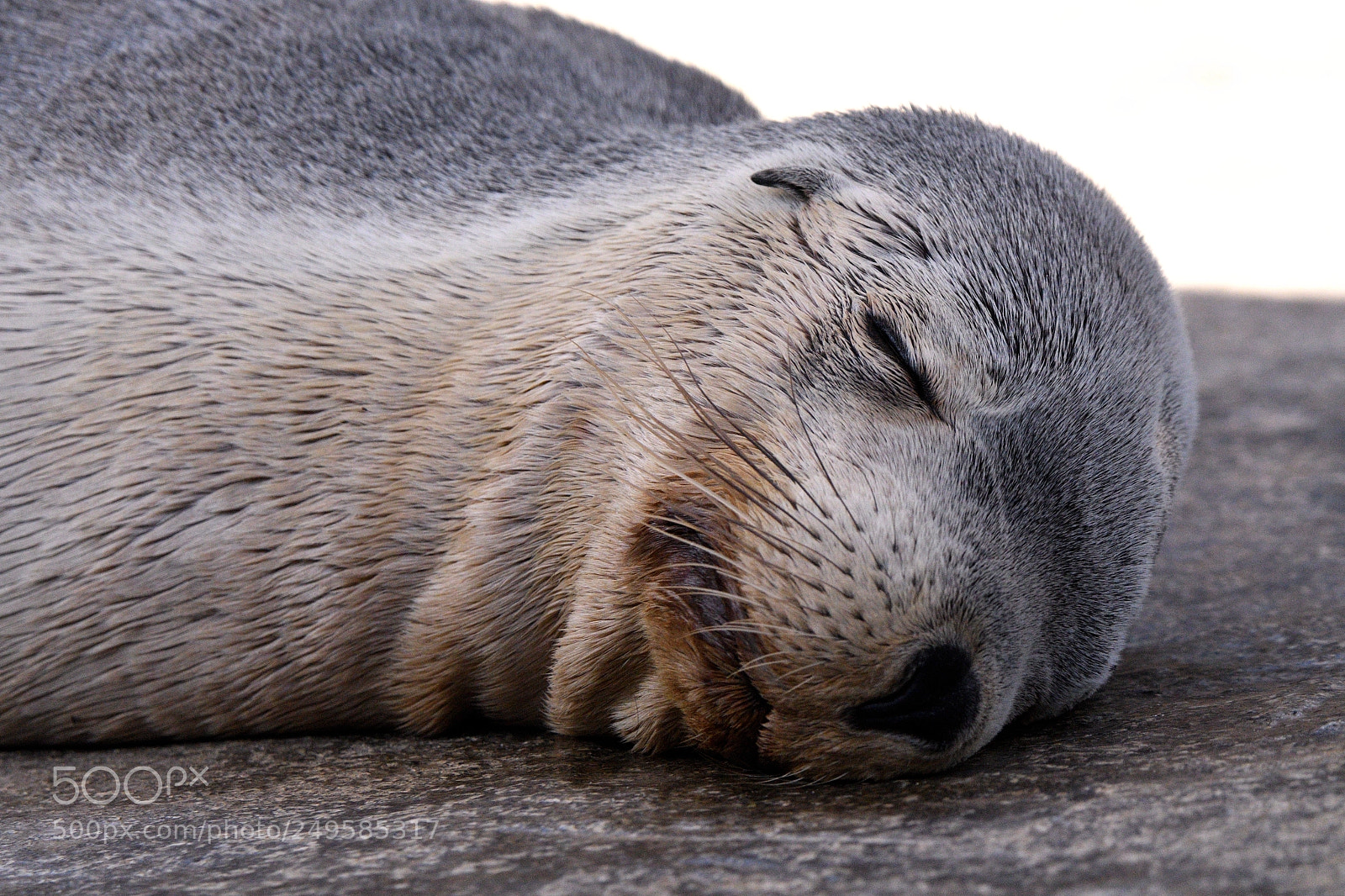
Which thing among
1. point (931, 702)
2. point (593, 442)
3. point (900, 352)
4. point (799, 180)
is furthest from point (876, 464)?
point (799, 180)

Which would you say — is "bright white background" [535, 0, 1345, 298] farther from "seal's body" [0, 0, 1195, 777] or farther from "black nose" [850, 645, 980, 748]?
"black nose" [850, 645, 980, 748]

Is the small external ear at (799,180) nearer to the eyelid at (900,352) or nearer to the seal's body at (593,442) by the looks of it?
the seal's body at (593,442)

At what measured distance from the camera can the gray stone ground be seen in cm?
183

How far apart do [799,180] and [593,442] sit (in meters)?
0.70

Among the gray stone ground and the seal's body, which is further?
the seal's body

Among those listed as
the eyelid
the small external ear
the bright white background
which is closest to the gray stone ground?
the eyelid

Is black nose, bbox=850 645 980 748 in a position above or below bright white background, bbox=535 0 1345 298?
below

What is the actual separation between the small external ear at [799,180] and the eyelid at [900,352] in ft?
1.28

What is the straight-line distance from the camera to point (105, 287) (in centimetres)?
295

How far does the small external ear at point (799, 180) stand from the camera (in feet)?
9.39

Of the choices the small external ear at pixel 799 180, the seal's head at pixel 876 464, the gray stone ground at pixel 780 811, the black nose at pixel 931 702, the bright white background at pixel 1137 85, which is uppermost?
the bright white background at pixel 1137 85

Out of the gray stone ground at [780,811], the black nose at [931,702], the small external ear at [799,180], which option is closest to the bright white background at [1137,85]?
the small external ear at [799,180]

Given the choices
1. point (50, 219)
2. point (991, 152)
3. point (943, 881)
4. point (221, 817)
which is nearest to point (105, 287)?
point (50, 219)

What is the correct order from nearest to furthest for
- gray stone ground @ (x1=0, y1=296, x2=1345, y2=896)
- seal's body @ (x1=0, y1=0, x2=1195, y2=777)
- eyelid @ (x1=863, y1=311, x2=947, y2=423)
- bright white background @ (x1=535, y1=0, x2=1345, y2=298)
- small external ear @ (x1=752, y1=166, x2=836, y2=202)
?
1. gray stone ground @ (x1=0, y1=296, x2=1345, y2=896)
2. seal's body @ (x1=0, y1=0, x2=1195, y2=777)
3. eyelid @ (x1=863, y1=311, x2=947, y2=423)
4. small external ear @ (x1=752, y1=166, x2=836, y2=202)
5. bright white background @ (x1=535, y1=0, x2=1345, y2=298)
